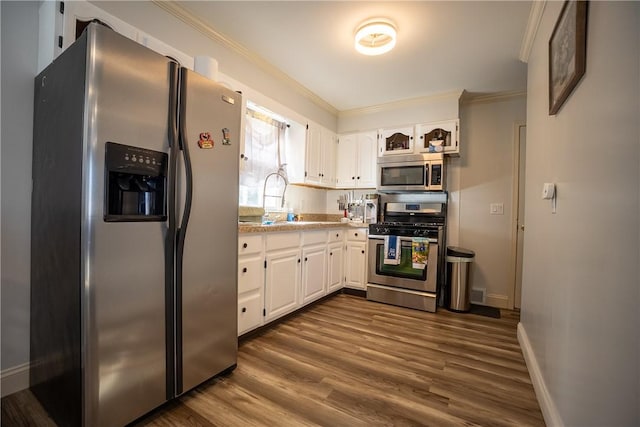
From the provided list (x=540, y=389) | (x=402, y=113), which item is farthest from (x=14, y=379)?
(x=402, y=113)

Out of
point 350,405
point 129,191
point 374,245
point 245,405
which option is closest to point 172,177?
point 129,191

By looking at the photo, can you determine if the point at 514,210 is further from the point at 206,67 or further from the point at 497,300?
the point at 206,67

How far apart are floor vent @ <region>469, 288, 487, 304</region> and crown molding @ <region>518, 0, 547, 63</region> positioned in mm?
2472

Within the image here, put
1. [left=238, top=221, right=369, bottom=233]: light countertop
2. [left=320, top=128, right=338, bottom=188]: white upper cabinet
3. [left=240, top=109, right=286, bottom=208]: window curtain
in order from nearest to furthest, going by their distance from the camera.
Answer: [left=238, top=221, right=369, bottom=233]: light countertop
[left=240, top=109, right=286, bottom=208]: window curtain
[left=320, top=128, right=338, bottom=188]: white upper cabinet

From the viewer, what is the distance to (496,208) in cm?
335

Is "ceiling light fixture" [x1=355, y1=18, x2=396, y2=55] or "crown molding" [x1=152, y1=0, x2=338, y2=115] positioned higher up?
"crown molding" [x1=152, y1=0, x2=338, y2=115]

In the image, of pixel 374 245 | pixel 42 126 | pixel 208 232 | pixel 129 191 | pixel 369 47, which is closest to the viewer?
pixel 129 191

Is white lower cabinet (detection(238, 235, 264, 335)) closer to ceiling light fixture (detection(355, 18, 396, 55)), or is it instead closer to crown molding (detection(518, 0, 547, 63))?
ceiling light fixture (detection(355, 18, 396, 55))

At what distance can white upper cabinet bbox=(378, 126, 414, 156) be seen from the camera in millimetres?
3553

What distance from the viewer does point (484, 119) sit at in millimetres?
3459

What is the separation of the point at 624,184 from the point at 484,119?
311 centimetres

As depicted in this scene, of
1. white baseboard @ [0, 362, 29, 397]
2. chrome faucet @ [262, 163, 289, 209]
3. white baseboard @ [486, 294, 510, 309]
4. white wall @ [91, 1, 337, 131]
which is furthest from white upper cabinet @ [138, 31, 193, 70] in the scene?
white baseboard @ [486, 294, 510, 309]

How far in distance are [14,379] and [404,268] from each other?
10.4 ft

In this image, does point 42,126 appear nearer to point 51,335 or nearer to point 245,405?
point 51,335
